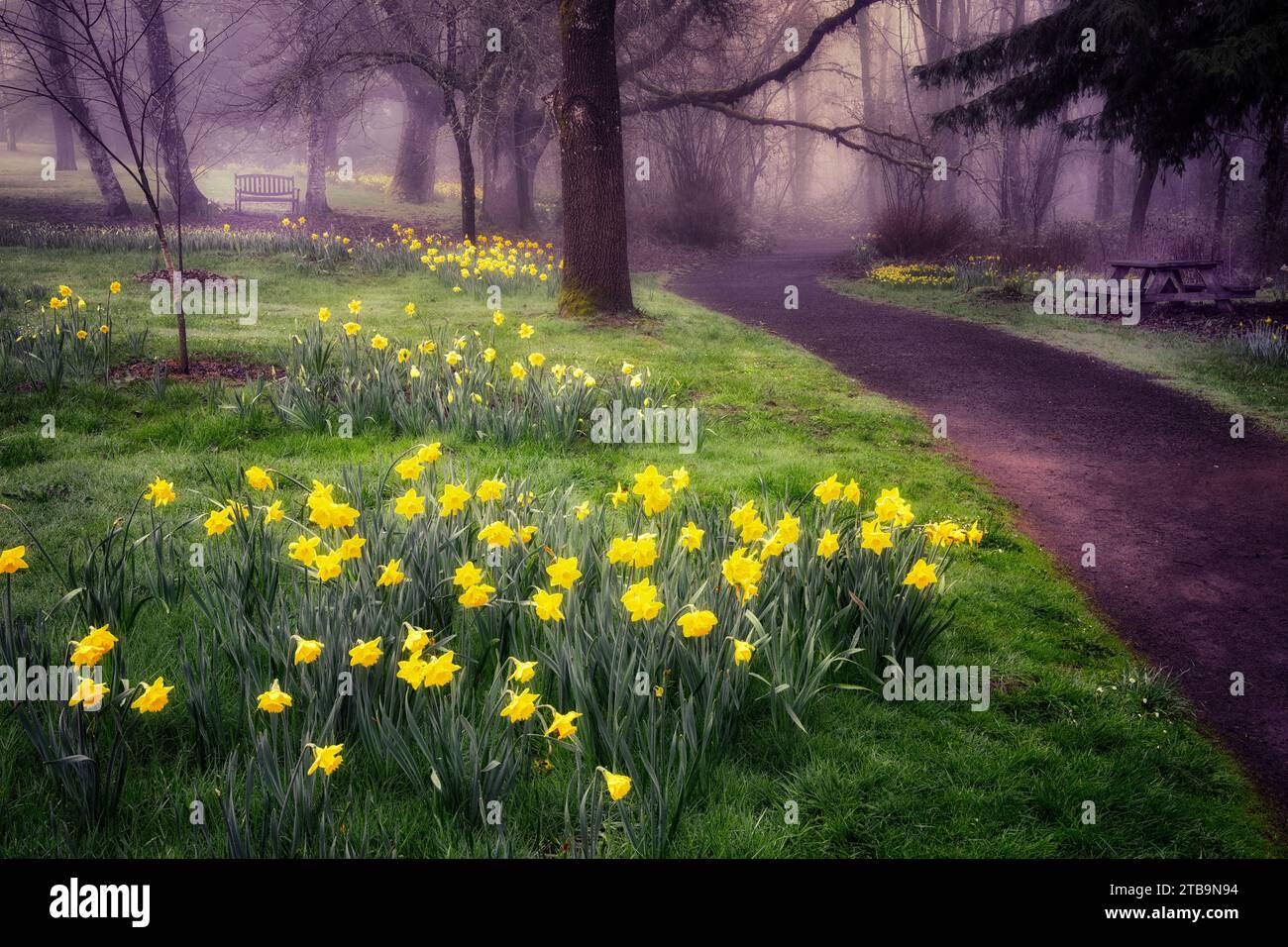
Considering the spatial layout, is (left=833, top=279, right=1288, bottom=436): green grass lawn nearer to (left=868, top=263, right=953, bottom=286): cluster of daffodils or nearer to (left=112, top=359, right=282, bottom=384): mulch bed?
(left=868, top=263, right=953, bottom=286): cluster of daffodils

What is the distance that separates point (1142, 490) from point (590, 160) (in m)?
6.88

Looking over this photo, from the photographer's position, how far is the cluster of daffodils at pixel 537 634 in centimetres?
231

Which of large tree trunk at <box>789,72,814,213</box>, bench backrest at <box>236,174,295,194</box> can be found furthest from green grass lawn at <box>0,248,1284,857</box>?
large tree trunk at <box>789,72,814,213</box>

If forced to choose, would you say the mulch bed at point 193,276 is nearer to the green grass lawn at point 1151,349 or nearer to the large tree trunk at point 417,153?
the green grass lawn at point 1151,349

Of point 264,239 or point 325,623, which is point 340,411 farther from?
point 264,239

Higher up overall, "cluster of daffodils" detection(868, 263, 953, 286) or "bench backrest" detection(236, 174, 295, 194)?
"bench backrest" detection(236, 174, 295, 194)

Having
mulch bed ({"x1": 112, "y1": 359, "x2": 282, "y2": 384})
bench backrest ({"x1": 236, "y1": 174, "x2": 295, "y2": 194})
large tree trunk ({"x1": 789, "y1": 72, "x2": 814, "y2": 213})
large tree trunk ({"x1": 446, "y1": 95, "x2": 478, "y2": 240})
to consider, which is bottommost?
mulch bed ({"x1": 112, "y1": 359, "x2": 282, "y2": 384})

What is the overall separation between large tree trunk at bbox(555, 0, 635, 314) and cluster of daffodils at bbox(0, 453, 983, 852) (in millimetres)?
7032

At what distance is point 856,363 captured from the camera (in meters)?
9.38

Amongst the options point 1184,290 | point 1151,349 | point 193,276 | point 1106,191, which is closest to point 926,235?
point 1184,290

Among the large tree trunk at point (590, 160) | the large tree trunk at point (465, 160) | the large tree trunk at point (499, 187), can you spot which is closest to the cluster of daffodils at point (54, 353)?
the large tree trunk at point (590, 160)

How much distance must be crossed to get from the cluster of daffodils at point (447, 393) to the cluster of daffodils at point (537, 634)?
72.3 inches

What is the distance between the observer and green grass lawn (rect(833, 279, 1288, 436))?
25.9 ft

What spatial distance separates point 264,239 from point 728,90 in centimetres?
829
